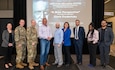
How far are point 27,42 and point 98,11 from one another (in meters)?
6.13

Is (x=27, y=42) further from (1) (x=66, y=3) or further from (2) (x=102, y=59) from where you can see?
(1) (x=66, y=3)

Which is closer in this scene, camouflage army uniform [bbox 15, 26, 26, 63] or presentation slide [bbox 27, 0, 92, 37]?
camouflage army uniform [bbox 15, 26, 26, 63]

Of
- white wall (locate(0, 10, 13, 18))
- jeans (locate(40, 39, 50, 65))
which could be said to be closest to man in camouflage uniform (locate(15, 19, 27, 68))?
jeans (locate(40, 39, 50, 65))

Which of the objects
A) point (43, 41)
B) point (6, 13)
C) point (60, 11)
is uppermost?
point (6, 13)

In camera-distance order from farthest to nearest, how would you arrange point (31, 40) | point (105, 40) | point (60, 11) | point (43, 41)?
1. point (60, 11)
2. point (105, 40)
3. point (43, 41)
4. point (31, 40)

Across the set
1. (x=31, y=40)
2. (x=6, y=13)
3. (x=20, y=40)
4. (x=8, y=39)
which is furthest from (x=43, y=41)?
(x=6, y=13)

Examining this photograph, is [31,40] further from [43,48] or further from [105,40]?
[105,40]

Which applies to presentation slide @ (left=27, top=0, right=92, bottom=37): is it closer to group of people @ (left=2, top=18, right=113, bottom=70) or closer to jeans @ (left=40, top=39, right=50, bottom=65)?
group of people @ (left=2, top=18, right=113, bottom=70)

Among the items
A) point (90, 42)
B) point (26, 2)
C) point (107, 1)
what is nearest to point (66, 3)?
point (26, 2)

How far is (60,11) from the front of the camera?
44.2ft

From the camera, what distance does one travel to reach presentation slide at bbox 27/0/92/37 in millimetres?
13422

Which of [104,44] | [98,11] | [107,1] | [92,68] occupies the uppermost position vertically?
[107,1]

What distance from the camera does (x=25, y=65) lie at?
30.7 ft

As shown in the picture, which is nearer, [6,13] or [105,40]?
[105,40]
